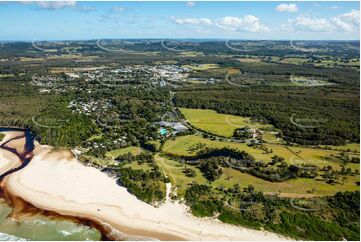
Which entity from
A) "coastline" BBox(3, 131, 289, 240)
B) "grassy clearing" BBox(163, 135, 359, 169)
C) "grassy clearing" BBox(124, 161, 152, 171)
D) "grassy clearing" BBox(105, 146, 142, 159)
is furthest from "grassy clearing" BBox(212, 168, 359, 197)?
"grassy clearing" BBox(105, 146, 142, 159)

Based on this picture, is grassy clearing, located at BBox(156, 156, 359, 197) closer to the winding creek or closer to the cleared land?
the cleared land

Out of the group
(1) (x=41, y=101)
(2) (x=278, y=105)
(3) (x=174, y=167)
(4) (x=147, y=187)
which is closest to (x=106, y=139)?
(3) (x=174, y=167)

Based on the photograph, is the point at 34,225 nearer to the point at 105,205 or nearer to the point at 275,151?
the point at 105,205

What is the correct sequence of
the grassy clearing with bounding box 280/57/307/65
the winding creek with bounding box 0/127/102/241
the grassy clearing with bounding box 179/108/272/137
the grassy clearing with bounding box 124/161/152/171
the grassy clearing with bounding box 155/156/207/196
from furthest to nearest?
the grassy clearing with bounding box 280/57/307/65, the grassy clearing with bounding box 179/108/272/137, the grassy clearing with bounding box 124/161/152/171, the grassy clearing with bounding box 155/156/207/196, the winding creek with bounding box 0/127/102/241

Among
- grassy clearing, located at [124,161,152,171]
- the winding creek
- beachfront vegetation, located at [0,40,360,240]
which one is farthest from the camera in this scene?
grassy clearing, located at [124,161,152,171]

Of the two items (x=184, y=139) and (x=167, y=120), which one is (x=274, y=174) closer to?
(x=184, y=139)

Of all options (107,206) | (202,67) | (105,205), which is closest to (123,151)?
(105,205)

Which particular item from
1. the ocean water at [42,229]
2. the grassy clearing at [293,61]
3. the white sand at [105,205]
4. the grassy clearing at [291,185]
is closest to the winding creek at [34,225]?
the ocean water at [42,229]

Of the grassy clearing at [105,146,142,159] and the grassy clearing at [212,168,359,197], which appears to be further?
the grassy clearing at [105,146,142,159]
